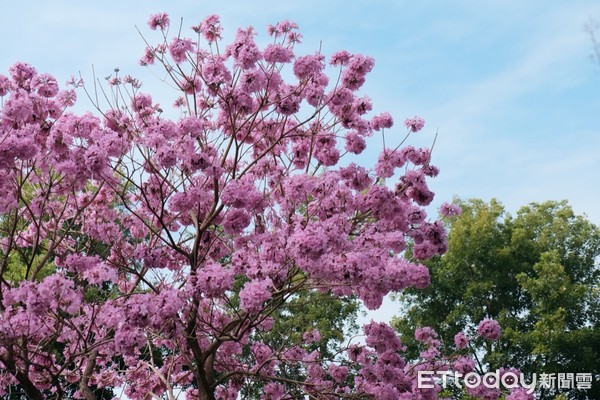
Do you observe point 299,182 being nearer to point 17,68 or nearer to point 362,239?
point 362,239

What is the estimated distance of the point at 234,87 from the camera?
30.8 feet

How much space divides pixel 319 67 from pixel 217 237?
98.3 inches

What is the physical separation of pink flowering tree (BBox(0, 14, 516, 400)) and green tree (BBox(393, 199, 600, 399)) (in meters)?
13.8

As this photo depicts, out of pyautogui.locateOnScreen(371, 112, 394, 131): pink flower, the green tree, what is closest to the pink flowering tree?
pyautogui.locateOnScreen(371, 112, 394, 131): pink flower

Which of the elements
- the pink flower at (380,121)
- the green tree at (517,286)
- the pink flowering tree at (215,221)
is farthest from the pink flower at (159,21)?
the green tree at (517,286)

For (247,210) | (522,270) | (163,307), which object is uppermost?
(522,270)

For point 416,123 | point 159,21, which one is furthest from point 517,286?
point 159,21

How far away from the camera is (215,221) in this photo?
9.17 meters

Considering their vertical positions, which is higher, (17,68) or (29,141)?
(17,68)

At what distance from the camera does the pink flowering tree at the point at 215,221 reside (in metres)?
7.47

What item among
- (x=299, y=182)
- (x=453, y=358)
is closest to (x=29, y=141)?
(x=299, y=182)

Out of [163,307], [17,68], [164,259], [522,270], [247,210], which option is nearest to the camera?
[163,307]

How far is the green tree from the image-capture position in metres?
22.9

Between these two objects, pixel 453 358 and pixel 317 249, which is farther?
pixel 453 358
